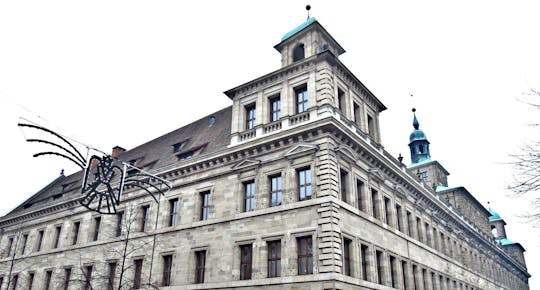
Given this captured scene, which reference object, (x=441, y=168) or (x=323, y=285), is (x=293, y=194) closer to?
(x=323, y=285)

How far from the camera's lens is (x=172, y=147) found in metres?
32.4

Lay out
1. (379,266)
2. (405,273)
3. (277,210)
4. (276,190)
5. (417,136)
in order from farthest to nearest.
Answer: (417,136)
(405,273)
(379,266)
(276,190)
(277,210)

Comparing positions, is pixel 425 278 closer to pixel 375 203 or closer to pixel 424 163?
pixel 375 203

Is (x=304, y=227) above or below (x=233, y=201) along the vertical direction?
below

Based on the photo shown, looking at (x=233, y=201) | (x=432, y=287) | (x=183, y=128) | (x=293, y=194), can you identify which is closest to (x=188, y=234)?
(x=233, y=201)

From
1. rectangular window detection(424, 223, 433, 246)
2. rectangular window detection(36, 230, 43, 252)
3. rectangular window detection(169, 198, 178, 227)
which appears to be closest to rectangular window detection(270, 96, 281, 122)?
rectangular window detection(169, 198, 178, 227)

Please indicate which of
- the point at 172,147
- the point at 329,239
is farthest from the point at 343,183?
the point at 172,147

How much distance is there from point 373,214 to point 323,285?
7.37 meters

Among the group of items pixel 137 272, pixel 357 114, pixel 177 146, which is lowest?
pixel 137 272

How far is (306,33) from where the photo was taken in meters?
26.3

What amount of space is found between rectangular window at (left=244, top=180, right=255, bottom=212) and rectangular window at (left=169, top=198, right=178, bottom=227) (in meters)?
5.14

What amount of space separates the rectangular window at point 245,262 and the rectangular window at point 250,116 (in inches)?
276

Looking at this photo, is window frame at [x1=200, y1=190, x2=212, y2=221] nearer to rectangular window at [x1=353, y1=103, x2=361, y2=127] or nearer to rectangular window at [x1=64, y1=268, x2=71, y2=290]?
rectangular window at [x1=353, y1=103, x2=361, y2=127]

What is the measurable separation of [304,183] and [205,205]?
6.62 metres
